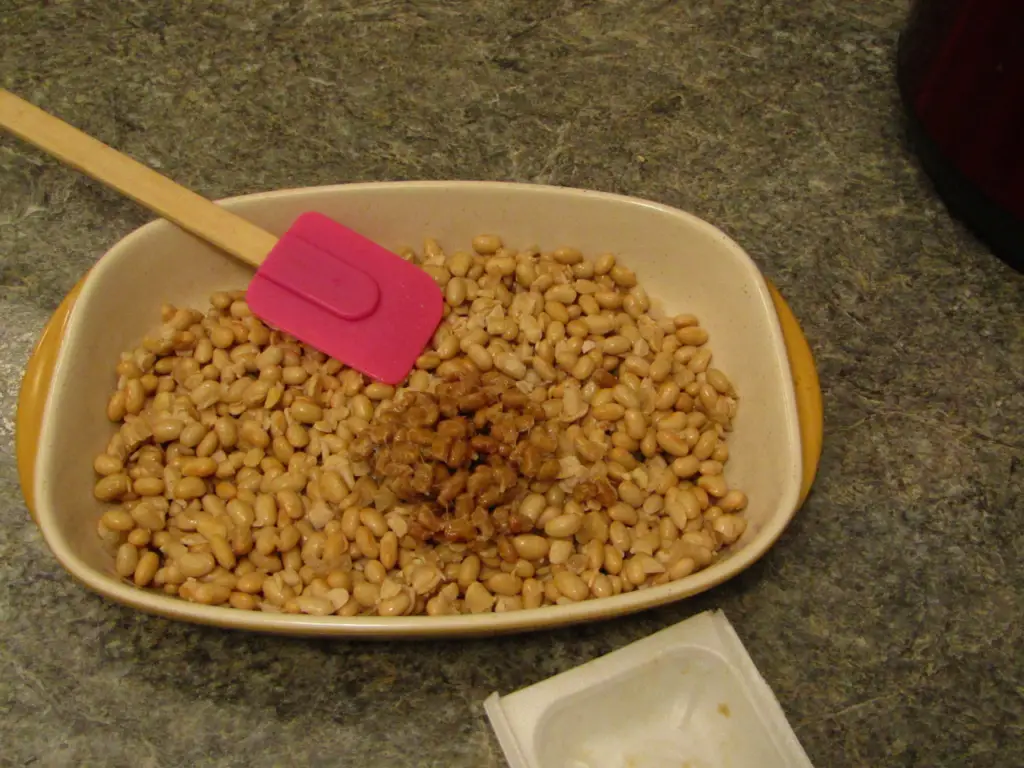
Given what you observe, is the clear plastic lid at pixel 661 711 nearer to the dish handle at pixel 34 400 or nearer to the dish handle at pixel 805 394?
the dish handle at pixel 805 394

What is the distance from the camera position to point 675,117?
120 centimetres

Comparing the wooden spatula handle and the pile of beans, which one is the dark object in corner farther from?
the wooden spatula handle

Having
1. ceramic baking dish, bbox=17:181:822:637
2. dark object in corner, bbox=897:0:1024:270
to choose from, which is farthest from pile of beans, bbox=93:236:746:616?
dark object in corner, bbox=897:0:1024:270

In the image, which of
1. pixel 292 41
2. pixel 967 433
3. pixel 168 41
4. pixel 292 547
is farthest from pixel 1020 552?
pixel 168 41

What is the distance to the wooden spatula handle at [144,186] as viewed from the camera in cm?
90

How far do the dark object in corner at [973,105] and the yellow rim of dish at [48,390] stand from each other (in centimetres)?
31

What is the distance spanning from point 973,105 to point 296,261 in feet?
2.47

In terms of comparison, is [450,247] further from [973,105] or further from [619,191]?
[973,105]

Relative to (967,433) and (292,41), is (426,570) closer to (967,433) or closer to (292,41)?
(967,433)

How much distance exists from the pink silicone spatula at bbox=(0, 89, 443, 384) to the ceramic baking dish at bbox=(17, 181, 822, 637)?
0.03 m

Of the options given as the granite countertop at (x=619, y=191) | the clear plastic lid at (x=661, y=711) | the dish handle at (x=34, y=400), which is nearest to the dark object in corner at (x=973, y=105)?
the granite countertop at (x=619, y=191)

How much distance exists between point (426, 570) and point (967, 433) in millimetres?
657

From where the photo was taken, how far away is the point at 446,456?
32.6 inches

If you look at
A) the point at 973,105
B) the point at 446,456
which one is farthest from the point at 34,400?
the point at 973,105
